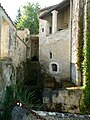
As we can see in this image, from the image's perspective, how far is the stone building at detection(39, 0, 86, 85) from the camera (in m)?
16.5

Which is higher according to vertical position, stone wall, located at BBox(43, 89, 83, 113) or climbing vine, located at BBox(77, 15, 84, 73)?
climbing vine, located at BBox(77, 15, 84, 73)

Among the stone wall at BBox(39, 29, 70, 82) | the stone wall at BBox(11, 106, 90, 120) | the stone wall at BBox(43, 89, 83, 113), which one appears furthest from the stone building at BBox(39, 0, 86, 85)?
the stone wall at BBox(11, 106, 90, 120)

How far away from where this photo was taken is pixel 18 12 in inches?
2067

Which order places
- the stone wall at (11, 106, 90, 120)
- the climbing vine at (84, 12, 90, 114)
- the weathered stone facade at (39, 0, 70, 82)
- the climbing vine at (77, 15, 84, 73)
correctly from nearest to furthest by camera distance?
the stone wall at (11, 106, 90, 120), the climbing vine at (84, 12, 90, 114), the climbing vine at (77, 15, 84, 73), the weathered stone facade at (39, 0, 70, 82)

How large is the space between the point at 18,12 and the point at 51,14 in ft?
104

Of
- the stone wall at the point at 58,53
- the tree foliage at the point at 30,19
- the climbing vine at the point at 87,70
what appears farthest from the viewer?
the tree foliage at the point at 30,19

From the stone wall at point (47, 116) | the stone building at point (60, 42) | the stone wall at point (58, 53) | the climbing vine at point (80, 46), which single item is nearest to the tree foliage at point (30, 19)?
the stone building at point (60, 42)

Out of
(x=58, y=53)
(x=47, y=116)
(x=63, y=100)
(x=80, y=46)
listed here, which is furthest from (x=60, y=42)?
(x=47, y=116)

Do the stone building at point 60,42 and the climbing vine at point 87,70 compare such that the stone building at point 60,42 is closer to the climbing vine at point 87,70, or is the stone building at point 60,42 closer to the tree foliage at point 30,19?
the climbing vine at point 87,70

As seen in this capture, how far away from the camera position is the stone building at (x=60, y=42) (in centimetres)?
1646

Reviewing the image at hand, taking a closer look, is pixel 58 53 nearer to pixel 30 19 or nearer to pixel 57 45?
pixel 57 45

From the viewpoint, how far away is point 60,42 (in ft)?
62.6

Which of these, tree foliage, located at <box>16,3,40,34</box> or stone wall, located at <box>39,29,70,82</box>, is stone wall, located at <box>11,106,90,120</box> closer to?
stone wall, located at <box>39,29,70,82</box>

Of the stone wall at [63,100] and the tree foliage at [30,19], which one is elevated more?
the tree foliage at [30,19]
